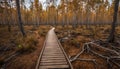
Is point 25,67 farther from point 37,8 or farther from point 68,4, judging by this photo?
point 37,8

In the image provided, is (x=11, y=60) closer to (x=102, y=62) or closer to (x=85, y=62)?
(x=85, y=62)

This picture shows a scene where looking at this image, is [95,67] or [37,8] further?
[37,8]

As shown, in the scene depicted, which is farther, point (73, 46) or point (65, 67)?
point (73, 46)

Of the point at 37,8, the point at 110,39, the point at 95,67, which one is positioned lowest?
the point at 95,67

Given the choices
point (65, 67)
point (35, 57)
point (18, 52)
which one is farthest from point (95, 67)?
point (18, 52)

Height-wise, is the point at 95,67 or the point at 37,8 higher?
the point at 37,8

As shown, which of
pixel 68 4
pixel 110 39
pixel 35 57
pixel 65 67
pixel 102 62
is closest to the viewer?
pixel 65 67

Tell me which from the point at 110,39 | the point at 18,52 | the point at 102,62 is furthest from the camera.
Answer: the point at 110,39

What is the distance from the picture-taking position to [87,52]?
1022 cm

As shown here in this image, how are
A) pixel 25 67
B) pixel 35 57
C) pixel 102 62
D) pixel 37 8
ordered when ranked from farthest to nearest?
1. pixel 37 8
2. pixel 35 57
3. pixel 102 62
4. pixel 25 67

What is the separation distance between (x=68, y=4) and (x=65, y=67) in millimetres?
33716

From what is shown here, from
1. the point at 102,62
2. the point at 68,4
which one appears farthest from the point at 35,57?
the point at 68,4

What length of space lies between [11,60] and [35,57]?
1.96m

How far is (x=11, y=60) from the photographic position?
852 cm
